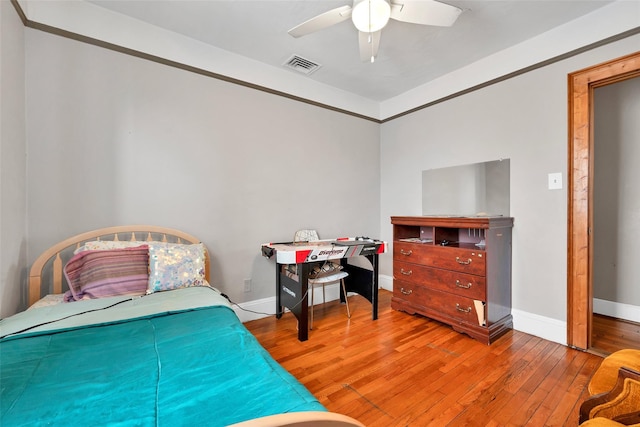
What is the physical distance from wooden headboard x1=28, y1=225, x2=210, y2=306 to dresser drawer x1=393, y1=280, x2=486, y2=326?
7.74ft

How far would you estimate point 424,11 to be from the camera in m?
1.65

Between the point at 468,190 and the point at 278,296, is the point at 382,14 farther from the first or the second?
the point at 278,296

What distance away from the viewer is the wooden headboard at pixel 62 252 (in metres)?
1.76

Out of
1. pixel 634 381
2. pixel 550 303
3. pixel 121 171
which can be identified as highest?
pixel 121 171

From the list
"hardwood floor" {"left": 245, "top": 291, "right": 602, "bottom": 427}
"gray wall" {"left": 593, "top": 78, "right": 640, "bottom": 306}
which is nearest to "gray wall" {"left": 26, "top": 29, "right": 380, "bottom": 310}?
"hardwood floor" {"left": 245, "top": 291, "right": 602, "bottom": 427}

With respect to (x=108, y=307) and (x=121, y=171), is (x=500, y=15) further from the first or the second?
(x=108, y=307)

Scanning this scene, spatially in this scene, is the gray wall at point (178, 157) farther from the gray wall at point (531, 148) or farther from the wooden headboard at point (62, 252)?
the gray wall at point (531, 148)

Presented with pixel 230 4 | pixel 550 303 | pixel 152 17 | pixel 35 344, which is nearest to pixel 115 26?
pixel 152 17

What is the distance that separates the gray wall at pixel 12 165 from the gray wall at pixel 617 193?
16.2ft

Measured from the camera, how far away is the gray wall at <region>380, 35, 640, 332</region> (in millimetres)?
2230

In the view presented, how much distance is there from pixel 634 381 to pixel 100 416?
1724 mm

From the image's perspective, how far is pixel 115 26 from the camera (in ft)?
6.78

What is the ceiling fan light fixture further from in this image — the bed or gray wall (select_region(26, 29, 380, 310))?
the bed

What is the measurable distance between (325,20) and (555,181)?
2275 mm
